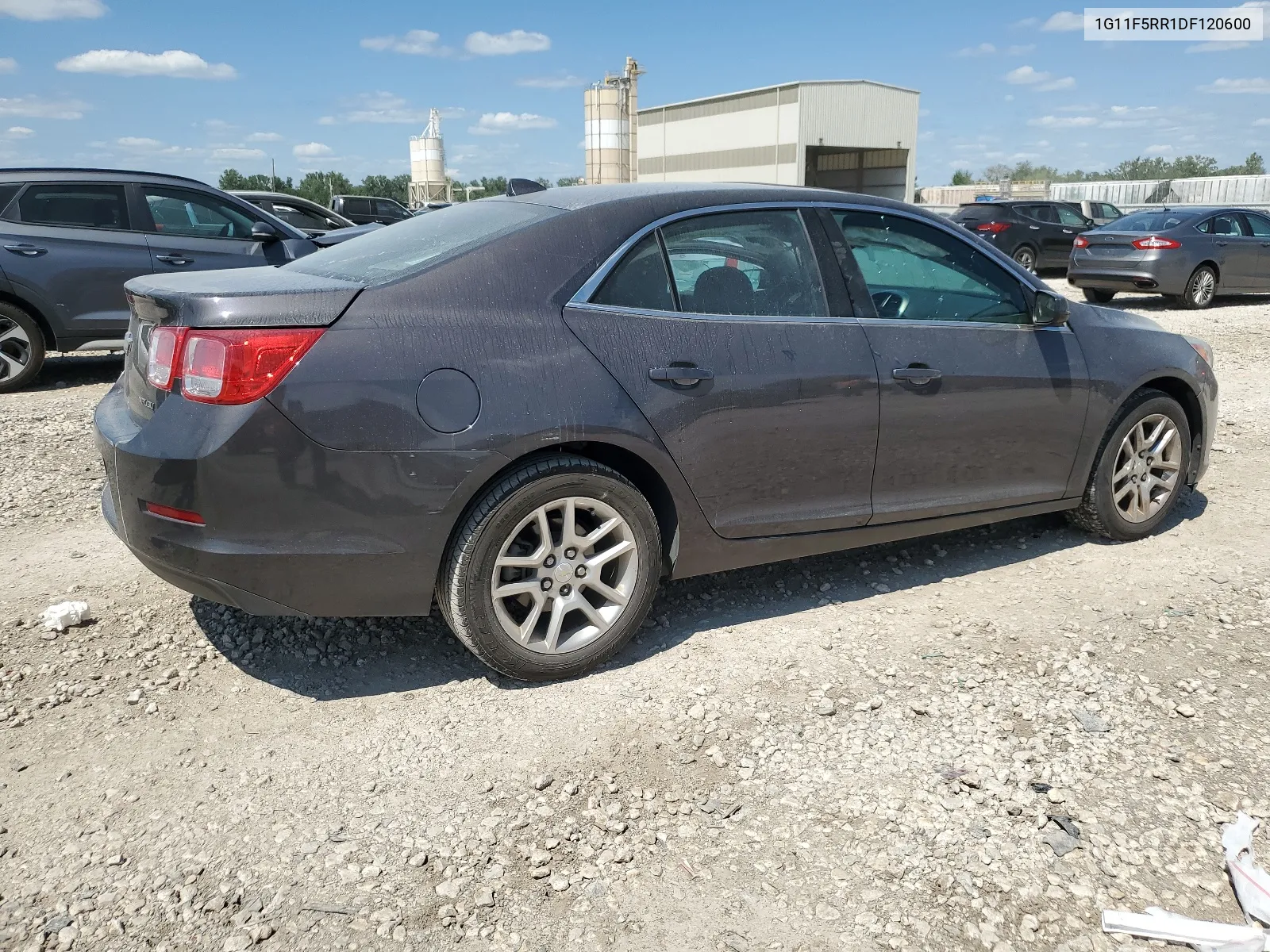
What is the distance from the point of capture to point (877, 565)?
4551 mm

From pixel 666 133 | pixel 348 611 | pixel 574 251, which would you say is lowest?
pixel 348 611

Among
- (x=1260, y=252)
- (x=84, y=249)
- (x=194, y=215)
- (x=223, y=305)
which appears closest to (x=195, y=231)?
(x=194, y=215)

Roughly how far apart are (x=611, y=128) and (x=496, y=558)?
6142 cm

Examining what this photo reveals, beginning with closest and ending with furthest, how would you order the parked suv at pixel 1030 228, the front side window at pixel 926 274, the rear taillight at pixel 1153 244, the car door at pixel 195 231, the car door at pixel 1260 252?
the front side window at pixel 926 274 → the car door at pixel 195 231 → the rear taillight at pixel 1153 244 → the car door at pixel 1260 252 → the parked suv at pixel 1030 228

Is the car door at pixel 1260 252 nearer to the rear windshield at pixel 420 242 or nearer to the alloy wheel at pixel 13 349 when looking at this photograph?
the rear windshield at pixel 420 242

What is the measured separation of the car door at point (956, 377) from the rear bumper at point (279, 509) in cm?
169

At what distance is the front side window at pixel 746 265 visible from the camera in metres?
3.54

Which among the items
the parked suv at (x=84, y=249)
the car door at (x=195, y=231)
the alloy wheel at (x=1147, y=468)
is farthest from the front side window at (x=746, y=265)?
the car door at (x=195, y=231)

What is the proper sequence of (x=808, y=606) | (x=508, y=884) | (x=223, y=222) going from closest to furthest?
1. (x=508, y=884)
2. (x=808, y=606)
3. (x=223, y=222)

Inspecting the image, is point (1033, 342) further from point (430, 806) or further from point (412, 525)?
point (430, 806)

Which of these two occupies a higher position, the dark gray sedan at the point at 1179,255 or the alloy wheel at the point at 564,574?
the dark gray sedan at the point at 1179,255

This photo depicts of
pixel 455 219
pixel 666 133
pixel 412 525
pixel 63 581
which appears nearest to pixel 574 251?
Answer: pixel 455 219

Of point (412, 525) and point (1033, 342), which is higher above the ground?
point (1033, 342)

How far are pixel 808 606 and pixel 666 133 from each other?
54.1 meters
